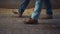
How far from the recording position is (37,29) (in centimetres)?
218

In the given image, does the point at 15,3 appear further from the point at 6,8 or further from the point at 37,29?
the point at 37,29

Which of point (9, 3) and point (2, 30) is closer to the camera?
point (2, 30)

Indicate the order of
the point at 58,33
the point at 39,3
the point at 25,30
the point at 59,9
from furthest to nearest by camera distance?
the point at 59,9, the point at 39,3, the point at 25,30, the point at 58,33

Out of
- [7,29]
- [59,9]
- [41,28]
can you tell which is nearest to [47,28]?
[41,28]

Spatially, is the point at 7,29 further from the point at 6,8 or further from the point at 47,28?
the point at 6,8

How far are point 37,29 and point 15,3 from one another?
2.01 m

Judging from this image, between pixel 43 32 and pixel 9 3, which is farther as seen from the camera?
pixel 9 3

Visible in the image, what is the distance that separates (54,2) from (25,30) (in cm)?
209

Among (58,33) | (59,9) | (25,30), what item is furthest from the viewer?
(59,9)

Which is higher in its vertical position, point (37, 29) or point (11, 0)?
point (11, 0)

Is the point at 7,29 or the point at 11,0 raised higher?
the point at 11,0

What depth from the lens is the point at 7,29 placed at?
86.1 inches

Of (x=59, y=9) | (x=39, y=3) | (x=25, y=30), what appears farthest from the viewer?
(x=59, y=9)

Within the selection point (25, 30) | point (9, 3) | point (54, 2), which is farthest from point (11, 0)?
point (25, 30)
